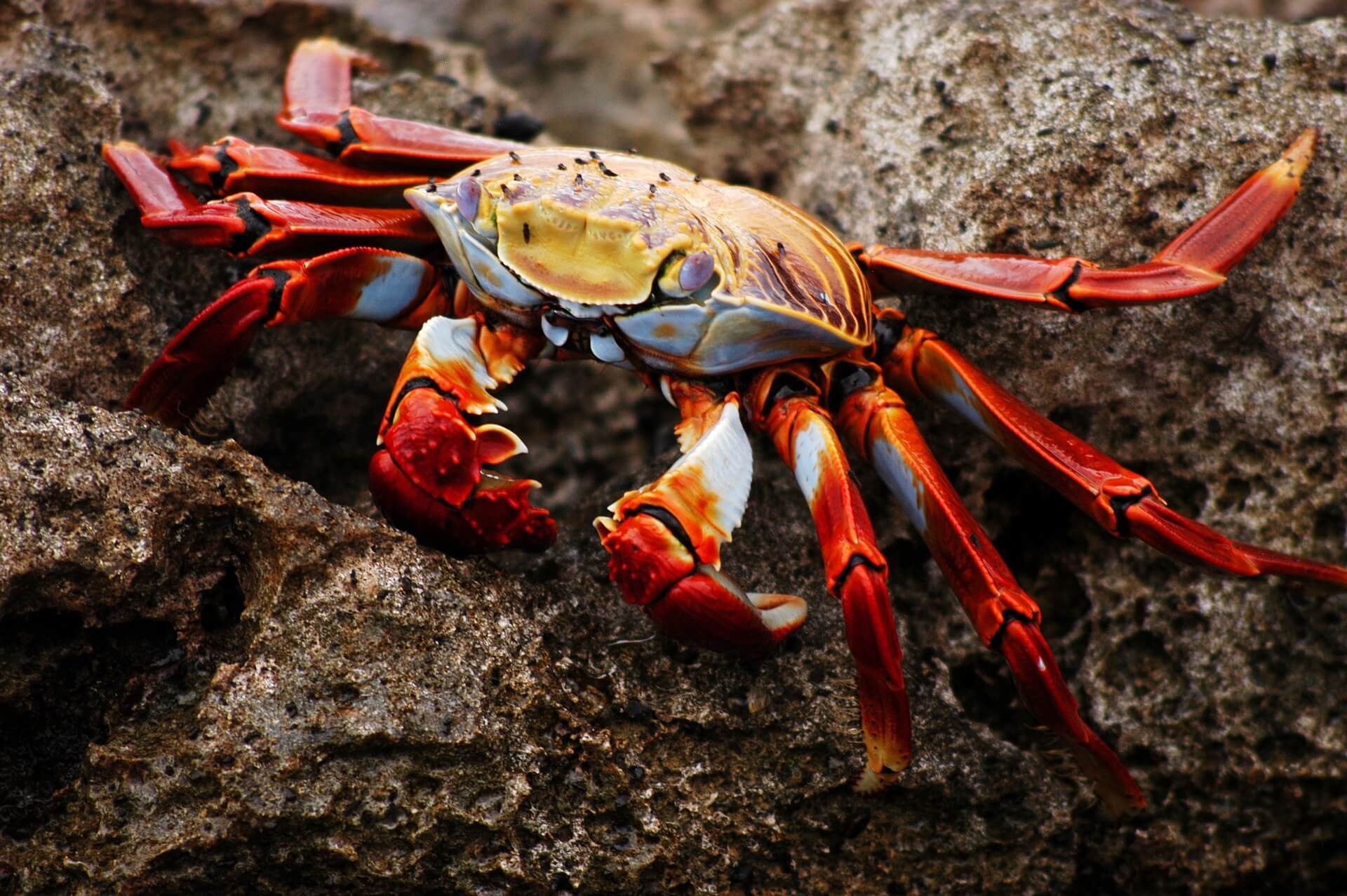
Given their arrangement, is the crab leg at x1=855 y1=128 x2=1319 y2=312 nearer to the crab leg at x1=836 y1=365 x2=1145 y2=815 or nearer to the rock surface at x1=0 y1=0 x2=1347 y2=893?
the rock surface at x1=0 y1=0 x2=1347 y2=893

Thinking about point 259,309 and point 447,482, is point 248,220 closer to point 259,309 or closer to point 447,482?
point 259,309

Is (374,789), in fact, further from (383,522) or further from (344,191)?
(344,191)

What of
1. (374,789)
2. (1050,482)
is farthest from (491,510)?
(1050,482)

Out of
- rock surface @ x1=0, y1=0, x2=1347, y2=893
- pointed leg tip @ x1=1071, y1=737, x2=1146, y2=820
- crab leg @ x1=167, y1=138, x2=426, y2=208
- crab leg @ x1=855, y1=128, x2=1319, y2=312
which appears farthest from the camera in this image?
crab leg @ x1=167, y1=138, x2=426, y2=208

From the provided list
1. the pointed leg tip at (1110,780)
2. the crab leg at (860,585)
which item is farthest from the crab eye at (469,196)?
the pointed leg tip at (1110,780)

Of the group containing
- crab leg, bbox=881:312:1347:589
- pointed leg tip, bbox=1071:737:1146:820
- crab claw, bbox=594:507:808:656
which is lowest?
pointed leg tip, bbox=1071:737:1146:820

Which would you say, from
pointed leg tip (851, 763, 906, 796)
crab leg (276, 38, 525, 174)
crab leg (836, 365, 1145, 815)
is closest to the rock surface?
pointed leg tip (851, 763, 906, 796)

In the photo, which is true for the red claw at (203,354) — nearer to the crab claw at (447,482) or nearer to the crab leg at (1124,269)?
the crab claw at (447,482)
